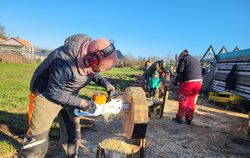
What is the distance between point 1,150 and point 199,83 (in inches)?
192

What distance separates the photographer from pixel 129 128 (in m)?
3.11

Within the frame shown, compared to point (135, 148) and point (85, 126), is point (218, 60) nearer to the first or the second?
point (85, 126)

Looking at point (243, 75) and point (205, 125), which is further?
point (243, 75)

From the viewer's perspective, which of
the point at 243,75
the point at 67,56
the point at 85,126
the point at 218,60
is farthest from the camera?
the point at 218,60

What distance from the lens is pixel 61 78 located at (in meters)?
2.74

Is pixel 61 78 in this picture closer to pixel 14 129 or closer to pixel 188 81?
pixel 14 129

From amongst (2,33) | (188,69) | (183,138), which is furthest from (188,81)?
(2,33)

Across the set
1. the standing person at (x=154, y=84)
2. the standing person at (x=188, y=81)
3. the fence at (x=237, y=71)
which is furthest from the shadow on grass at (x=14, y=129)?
the fence at (x=237, y=71)

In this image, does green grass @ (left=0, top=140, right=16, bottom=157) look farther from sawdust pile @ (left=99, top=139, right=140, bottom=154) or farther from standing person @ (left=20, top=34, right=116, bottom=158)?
sawdust pile @ (left=99, top=139, right=140, bottom=154)

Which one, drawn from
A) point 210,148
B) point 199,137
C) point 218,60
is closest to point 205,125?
point 199,137

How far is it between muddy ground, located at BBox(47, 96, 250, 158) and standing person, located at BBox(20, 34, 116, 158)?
1248mm

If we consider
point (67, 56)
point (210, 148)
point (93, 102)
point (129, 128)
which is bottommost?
point (210, 148)

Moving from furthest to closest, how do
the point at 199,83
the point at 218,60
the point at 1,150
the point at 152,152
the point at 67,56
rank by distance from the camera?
the point at 218,60 → the point at 199,83 → the point at 152,152 → the point at 1,150 → the point at 67,56

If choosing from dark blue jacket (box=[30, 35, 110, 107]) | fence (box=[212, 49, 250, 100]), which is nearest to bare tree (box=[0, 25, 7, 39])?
fence (box=[212, 49, 250, 100])
